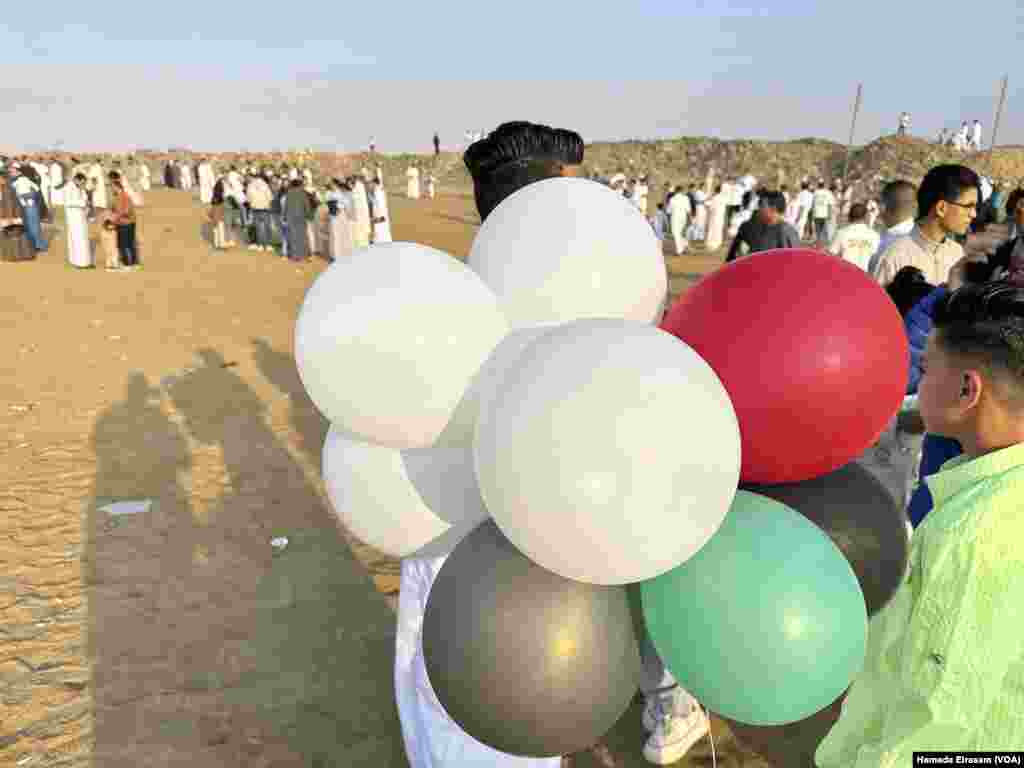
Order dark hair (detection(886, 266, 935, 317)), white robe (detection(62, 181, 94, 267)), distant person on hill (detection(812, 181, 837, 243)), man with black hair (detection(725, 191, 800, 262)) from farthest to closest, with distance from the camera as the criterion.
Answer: distant person on hill (detection(812, 181, 837, 243)) < white robe (detection(62, 181, 94, 267)) < man with black hair (detection(725, 191, 800, 262)) < dark hair (detection(886, 266, 935, 317))

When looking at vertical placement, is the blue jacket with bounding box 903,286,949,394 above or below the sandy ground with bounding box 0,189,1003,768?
above

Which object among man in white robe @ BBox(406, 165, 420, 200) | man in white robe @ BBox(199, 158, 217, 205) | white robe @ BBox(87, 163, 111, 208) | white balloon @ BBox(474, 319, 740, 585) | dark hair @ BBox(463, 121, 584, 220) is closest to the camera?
white balloon @ BBox(474, 319, 740, 585)

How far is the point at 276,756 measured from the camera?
113 inches

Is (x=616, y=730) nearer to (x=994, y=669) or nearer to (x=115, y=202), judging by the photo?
(x=994, y=669)

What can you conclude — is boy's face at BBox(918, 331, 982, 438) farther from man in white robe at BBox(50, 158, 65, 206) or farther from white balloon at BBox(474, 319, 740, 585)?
man in white robe at BBox(50, 158, 65, 206)

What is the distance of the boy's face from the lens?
1.47 m

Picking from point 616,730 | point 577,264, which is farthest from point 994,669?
point 616,730

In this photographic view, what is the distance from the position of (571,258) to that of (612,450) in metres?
0.63

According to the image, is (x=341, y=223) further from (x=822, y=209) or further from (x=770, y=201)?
(x=822, y=209)

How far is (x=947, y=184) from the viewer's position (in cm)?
376

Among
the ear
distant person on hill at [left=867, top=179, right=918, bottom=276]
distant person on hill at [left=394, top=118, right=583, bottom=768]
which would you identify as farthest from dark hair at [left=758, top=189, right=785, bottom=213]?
the ear

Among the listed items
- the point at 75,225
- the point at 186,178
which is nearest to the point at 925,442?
the point at 75,225

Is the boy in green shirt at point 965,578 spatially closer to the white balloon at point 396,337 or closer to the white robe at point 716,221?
the white balloon at point 396,337

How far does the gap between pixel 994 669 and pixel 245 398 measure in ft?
23.1
